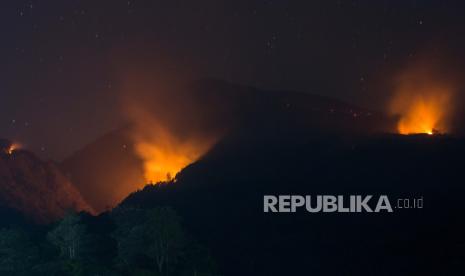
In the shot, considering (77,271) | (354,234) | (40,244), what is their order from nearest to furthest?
1. (77,271)
2. (40,244)
3. (354,234)

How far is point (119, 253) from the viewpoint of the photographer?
115500mm

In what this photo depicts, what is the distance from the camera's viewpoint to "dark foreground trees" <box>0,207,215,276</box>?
360 feet

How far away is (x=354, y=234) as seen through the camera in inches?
7343

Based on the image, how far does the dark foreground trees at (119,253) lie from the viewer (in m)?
110

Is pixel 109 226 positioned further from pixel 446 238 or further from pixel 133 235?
pixel 446 238

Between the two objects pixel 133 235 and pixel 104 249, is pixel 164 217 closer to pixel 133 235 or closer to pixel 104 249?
pixel 133 235

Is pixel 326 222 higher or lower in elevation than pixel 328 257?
higher

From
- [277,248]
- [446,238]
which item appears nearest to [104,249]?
[277,248]

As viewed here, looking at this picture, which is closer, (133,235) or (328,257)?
(133,235)

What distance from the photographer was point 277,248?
178 m

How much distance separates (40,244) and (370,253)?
310 ft

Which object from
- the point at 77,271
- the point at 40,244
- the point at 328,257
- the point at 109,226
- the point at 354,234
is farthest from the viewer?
the point at 354,234

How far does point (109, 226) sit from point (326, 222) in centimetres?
7794

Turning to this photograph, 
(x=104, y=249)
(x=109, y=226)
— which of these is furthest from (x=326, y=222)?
(x=104, y=249)
